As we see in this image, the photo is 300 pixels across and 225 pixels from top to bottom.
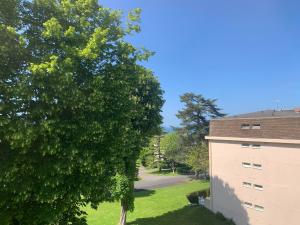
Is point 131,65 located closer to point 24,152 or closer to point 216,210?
point 24,152

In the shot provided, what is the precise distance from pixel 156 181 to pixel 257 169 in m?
31.3

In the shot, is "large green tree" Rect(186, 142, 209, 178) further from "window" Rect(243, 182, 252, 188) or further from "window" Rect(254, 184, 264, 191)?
"window" Rect(254, 184, 264, 191)

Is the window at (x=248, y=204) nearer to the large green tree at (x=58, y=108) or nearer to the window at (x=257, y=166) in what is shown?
the window at (x=257, y=166)

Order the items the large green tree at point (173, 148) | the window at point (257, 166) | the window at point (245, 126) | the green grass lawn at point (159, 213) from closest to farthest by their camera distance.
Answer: the window at point (257, 166) < the window at point (245, 126) < the green grass lawn at point (159, 213) < the large green tree at point (173, 148)

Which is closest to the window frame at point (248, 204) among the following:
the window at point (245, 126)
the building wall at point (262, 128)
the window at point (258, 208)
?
the window at point (258, 208)

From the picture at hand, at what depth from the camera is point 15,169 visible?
10992 millimetres

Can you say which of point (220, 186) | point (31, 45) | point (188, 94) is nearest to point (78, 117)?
point (31, 45)

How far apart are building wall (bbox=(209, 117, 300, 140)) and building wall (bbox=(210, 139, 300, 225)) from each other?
0.90 m

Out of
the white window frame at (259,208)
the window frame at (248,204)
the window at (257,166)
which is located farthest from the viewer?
the window frame at (248,204)

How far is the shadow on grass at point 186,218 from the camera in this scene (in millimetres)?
30217

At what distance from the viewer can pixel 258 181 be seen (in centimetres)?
2752

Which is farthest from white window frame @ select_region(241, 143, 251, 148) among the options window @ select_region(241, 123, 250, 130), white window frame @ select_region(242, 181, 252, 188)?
white window frame @ select_region(242, 181, 252, 188)

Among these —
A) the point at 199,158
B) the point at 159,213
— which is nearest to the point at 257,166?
the point at 159,213

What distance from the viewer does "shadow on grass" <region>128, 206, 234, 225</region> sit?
99.1ft
